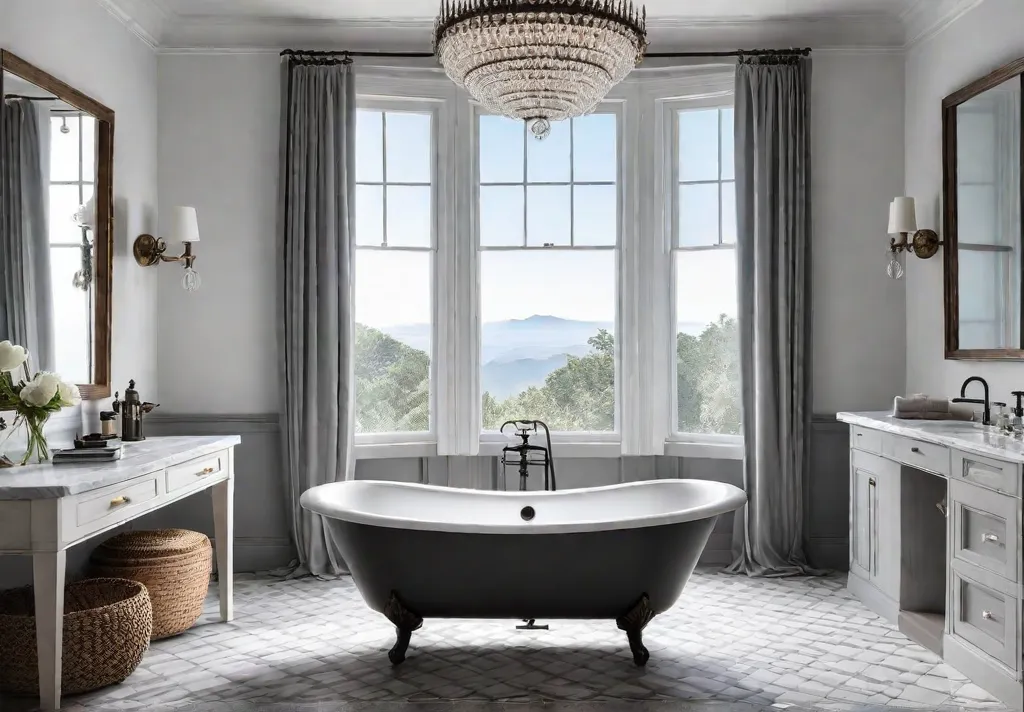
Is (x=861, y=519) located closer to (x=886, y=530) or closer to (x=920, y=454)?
(x=886, y=530)

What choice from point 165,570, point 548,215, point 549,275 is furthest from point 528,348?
point 165,570

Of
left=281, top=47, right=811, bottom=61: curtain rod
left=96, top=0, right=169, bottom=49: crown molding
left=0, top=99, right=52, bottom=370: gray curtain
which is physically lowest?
left=0, top=99, right=52, bottom=370: gray curtain

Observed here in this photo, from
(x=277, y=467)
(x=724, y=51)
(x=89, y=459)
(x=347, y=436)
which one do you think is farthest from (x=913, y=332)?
(x=89, y=459)

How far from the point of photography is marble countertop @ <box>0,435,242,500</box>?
2.60m

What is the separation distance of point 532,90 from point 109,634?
2.45 metres

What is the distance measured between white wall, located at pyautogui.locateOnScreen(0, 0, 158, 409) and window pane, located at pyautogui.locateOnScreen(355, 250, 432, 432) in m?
1.15

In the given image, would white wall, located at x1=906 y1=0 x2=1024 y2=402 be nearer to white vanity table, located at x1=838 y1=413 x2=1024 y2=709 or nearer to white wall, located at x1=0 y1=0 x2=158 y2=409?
white vanity table, located at x1=838 y1=413 x2=1024 y2=709

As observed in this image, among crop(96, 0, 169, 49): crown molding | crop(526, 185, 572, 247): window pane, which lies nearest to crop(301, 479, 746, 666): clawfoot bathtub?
crop(526, 185, 572, 247): window pane

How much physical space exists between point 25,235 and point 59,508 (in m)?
1.32

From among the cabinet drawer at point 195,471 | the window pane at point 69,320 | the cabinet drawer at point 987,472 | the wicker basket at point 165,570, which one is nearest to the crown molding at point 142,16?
the window pane at point 69,320

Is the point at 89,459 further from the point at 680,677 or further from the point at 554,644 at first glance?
the point at 680,677

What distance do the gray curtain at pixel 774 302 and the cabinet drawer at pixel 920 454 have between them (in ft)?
2.80

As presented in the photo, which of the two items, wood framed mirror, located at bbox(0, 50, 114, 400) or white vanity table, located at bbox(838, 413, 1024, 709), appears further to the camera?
wood framed mirror, located at bbox(0, 50, 114, 400)

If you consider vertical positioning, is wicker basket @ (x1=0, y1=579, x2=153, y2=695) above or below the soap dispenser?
below
